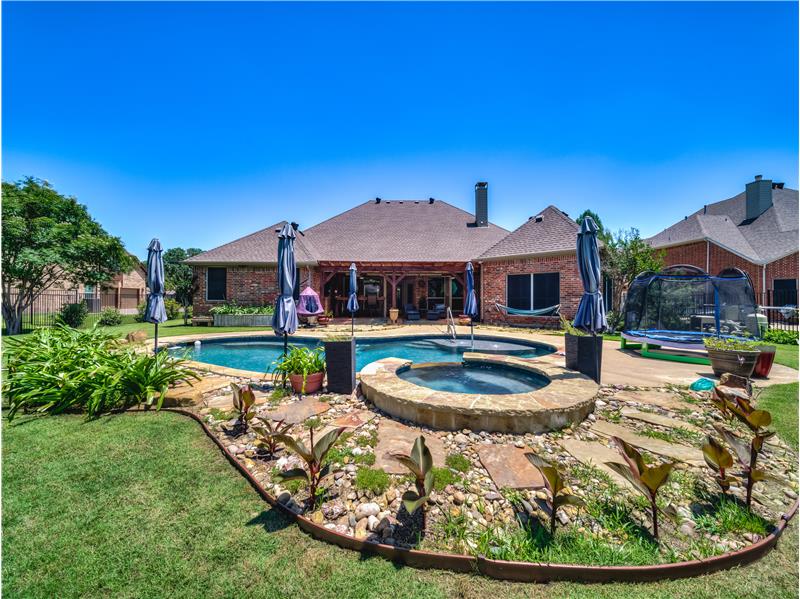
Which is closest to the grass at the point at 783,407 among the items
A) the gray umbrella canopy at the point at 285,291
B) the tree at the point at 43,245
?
the gray umbrella canopy at the point at 285,291

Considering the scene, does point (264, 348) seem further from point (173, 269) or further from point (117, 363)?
point (173, 269)

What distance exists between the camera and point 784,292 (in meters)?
15.5

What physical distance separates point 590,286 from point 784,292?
18.7 meters

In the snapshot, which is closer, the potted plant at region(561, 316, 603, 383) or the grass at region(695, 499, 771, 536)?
the grass at region(695, 499, 771, 536)

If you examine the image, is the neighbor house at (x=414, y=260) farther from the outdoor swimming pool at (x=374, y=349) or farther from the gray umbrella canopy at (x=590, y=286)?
the gray umbrella canopy at (x=590, y=286)

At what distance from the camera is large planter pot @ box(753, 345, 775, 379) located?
557 cm

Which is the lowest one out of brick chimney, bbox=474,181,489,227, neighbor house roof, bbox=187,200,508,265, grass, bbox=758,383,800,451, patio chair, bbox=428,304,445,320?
grass, bbox=758,383,800,451

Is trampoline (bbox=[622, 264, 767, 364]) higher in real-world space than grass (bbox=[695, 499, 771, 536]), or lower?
higher

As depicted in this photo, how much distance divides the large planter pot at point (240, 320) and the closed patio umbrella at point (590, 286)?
13005mm

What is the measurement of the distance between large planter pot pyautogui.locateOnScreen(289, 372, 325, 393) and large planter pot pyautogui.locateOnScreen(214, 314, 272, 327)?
10.4 metres

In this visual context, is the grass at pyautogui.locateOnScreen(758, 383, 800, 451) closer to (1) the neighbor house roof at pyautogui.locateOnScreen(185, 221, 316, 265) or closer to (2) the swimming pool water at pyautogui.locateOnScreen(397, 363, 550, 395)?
(2) the swimming pool water at pyautogui.locateOnScreen(397, 363, 550, 395)

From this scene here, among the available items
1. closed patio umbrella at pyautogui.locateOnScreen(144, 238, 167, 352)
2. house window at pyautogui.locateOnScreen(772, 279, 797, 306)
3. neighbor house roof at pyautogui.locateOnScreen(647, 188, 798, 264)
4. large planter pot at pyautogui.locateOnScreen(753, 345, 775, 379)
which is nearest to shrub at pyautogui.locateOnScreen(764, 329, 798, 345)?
large planter pot at pyautogui.locateOnScreen(753, 345, 775, 379)

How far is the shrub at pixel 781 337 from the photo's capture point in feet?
32.7

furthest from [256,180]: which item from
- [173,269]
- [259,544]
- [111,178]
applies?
[173,269]
